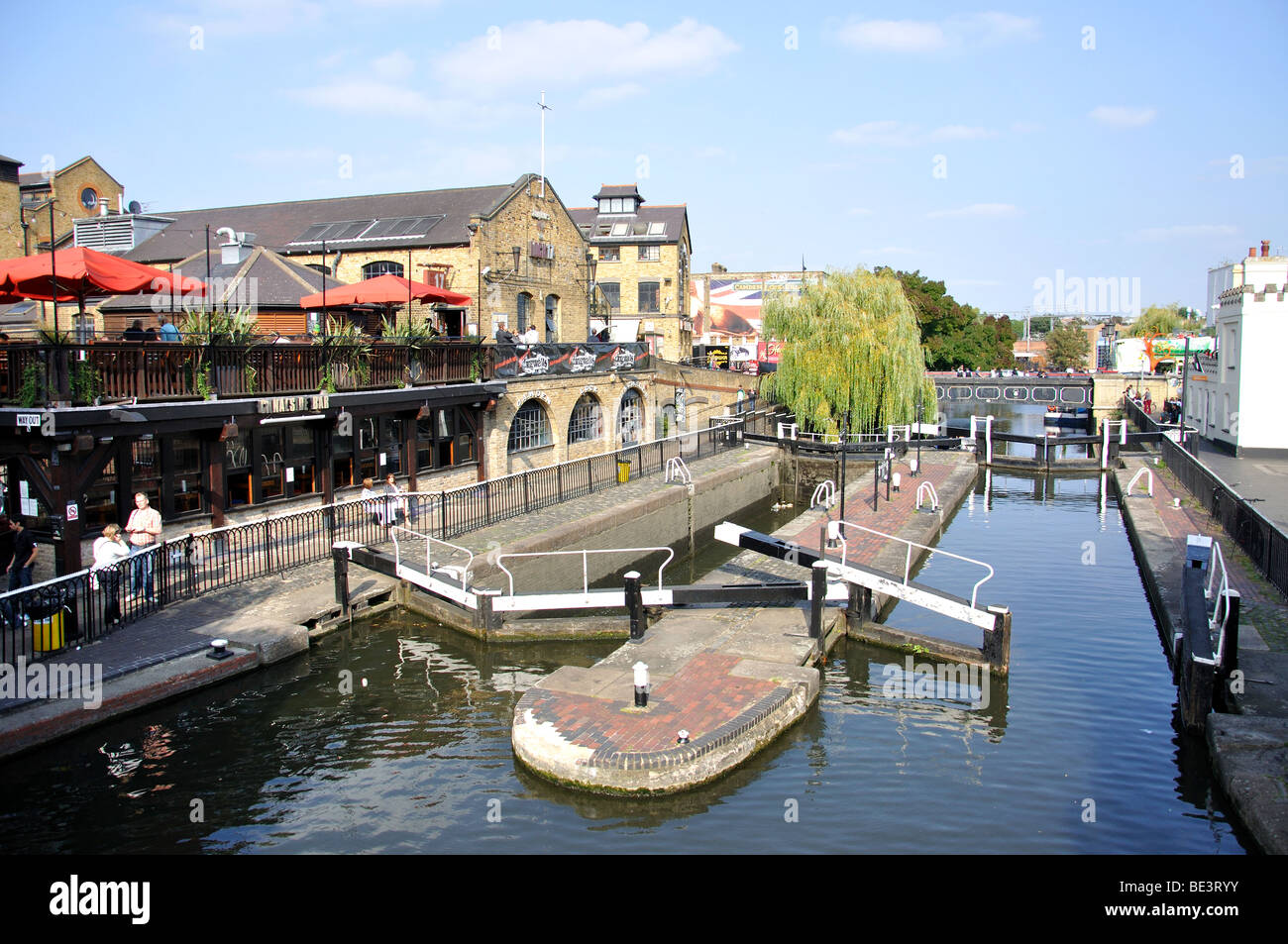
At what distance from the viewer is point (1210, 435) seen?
34.8m

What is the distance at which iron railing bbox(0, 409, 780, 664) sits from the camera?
10.6 m

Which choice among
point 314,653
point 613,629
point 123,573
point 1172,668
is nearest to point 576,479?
point 613,629

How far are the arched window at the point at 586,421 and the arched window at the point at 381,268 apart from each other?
6417 millimetres

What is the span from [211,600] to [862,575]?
944cm

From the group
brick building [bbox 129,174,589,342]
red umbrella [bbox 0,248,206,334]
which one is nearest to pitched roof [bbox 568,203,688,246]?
brick building [bbox 129,174,589,342]

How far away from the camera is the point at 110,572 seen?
1164 cm

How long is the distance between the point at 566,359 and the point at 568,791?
18618 mm

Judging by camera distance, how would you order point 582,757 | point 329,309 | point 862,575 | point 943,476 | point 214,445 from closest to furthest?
point 582,757 → point 862,575 → point 214,445 → point 329,309 → point 943,476

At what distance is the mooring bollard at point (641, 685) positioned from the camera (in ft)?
31.7

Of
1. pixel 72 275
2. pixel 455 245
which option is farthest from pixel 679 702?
pixel 455 245

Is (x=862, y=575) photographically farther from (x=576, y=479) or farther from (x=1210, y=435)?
(x=1210, y=435)

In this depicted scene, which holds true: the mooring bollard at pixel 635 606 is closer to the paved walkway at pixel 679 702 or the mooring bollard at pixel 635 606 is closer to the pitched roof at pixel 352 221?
the paved walkway at pixel 679 702

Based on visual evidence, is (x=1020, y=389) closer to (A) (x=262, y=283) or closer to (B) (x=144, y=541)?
(A) (x=262, y=283)

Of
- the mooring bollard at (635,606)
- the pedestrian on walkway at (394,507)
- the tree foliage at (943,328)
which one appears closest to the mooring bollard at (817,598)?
the mooring bollard at (635,606)
